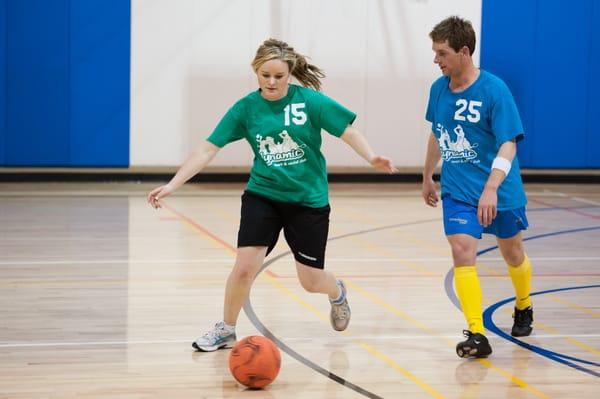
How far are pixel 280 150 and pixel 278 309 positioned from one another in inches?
60.2

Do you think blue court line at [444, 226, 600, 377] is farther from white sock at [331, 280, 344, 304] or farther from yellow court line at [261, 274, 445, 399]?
white sock at [331, 280, 344, 304]

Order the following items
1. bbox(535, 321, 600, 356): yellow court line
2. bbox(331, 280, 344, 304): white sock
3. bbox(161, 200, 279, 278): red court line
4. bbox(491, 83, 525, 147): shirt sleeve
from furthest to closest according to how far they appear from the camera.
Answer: bbox(161, 200, 279, 278): red court line → bbox(331, 280, 344, 304): white sock → bbox(535, 321, 600, 356): yellow court line → bbox(491, 83, 525, 147): shirt sleeve

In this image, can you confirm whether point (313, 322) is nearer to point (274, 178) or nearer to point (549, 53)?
point (274, 178)

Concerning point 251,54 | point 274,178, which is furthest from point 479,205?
point 251,54

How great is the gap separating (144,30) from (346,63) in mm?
2547

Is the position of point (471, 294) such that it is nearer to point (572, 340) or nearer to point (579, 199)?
point (572, 340)

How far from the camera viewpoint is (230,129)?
208 inches

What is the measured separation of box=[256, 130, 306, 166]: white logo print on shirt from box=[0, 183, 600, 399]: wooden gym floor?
1005 mm

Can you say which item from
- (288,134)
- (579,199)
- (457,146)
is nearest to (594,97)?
(579,199)

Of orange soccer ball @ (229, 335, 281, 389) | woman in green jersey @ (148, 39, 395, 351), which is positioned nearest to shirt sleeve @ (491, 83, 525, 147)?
woman in green jersey @ (148, 39, 395, 351)

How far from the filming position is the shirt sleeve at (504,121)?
5164mm

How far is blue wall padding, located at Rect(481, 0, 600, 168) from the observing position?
529 inches

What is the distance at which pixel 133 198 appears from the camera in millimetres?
11531

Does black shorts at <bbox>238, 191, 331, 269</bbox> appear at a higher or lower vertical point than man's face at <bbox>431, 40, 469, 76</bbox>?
lower
